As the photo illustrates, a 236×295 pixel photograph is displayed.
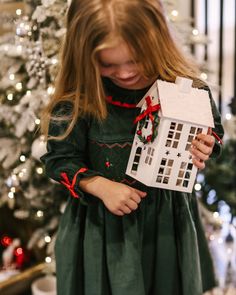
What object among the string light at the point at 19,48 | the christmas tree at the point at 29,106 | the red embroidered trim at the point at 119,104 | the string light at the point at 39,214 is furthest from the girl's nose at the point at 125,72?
the string light at the point at 39,214

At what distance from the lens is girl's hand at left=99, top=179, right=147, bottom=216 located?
1.02m

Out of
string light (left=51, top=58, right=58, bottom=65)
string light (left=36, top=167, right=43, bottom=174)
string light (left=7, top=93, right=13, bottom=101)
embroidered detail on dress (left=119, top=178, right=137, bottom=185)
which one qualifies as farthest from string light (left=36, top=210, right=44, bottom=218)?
embroidered detail on dress (left=119, top=178, right=137, bottom=185)

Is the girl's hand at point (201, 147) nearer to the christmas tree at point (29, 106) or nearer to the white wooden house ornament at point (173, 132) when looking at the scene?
the white wooden house ornament at point (173, 132)

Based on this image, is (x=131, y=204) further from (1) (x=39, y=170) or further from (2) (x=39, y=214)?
(2) (x=39, y=214)

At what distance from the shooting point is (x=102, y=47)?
0.93 m

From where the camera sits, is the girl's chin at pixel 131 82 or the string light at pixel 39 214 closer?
the girl's chin at pixel 131 82

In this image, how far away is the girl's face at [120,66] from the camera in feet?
3.08

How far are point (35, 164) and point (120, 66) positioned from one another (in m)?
0.77

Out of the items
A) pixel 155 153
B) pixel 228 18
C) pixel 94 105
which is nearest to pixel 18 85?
pixel 94 105

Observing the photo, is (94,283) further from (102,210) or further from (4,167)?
(4,167)

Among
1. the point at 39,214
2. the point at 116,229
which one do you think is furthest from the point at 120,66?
the point at 39,214

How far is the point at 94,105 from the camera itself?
1.05 metres

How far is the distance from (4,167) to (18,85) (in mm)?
296

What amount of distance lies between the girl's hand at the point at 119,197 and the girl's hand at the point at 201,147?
0.14 meters
